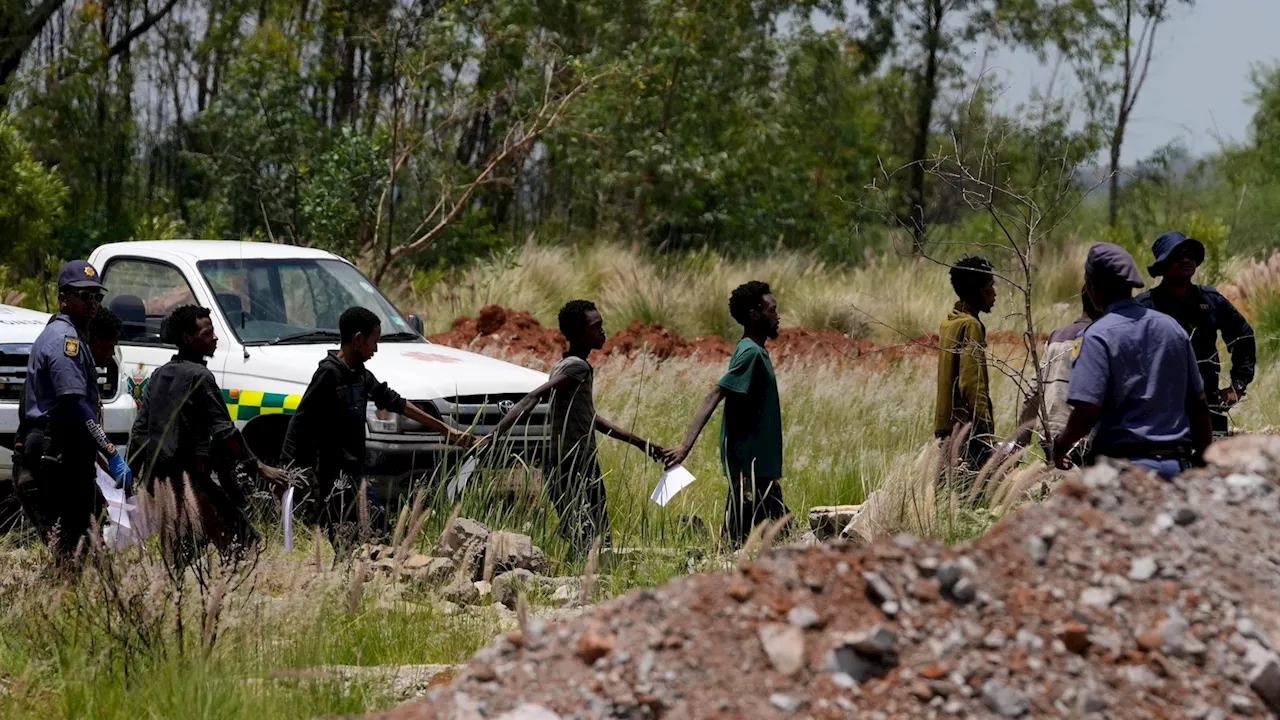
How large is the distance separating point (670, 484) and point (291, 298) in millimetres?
3891

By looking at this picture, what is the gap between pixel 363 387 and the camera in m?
7.93

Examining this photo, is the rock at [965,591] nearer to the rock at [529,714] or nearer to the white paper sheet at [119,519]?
the rock at [529,714]

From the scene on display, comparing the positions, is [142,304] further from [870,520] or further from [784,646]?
[784,646]

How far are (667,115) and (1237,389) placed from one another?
17964 mm

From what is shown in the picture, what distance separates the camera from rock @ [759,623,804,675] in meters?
3.86

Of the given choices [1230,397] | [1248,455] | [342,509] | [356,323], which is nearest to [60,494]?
[342,509]

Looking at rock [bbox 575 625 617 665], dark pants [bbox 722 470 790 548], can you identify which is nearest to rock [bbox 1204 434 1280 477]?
rock [bbox 575 625 617 665]

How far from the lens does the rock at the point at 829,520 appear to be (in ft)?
27.7

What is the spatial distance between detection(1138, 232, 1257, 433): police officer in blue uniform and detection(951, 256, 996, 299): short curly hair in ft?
2.66

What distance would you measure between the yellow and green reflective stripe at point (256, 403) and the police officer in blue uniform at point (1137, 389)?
16.1 ft

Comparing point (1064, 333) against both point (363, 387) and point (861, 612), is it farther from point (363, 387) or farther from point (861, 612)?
point (861, 612)

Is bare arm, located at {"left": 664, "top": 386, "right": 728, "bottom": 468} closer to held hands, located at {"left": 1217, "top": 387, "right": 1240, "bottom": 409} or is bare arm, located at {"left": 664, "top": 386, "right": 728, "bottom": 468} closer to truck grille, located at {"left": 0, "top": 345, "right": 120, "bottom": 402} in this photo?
held hands, located at {"left": 1217, "top": 387, "right": 1240, "bottom": 409}

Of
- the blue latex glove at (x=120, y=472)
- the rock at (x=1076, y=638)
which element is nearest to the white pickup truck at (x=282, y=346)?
the blue latex glove at (x=120, y=472)

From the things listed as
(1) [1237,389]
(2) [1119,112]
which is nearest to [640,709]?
(1) [1237,389]
